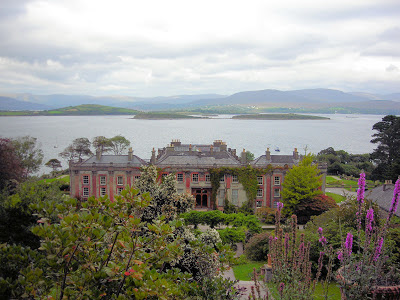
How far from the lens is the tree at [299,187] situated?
128 ft

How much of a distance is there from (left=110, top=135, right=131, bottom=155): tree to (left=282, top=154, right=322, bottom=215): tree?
60505mm

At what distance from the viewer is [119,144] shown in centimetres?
9525

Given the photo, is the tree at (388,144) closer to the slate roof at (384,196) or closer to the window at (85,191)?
the slate roof at (384,196)

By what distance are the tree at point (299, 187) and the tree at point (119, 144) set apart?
6051cm

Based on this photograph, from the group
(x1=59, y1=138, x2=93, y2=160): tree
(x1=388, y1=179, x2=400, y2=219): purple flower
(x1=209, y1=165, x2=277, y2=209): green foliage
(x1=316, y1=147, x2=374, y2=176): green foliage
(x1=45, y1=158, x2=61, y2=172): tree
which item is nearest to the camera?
(x1=388, y1=179, x2=400, y2=219): purple flower

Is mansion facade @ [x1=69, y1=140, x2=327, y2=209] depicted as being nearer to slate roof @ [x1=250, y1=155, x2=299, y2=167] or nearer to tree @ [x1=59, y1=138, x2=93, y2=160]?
slate roof @ [x1=250, y1=155, x2=299, y2=167]

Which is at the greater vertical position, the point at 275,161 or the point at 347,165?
the point at 275,161

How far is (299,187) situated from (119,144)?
211ft

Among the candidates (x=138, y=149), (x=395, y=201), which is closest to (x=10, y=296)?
(x=395, y=201)

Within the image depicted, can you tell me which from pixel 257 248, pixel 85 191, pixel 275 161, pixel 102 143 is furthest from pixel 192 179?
pixel 102 143

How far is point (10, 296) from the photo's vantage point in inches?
279

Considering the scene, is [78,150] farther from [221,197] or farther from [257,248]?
[257,248]

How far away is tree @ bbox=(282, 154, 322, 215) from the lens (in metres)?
39.0

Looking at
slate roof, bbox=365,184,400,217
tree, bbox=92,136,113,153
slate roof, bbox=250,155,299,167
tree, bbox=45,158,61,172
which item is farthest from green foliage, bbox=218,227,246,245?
tree, bbox=45,158,61,172
